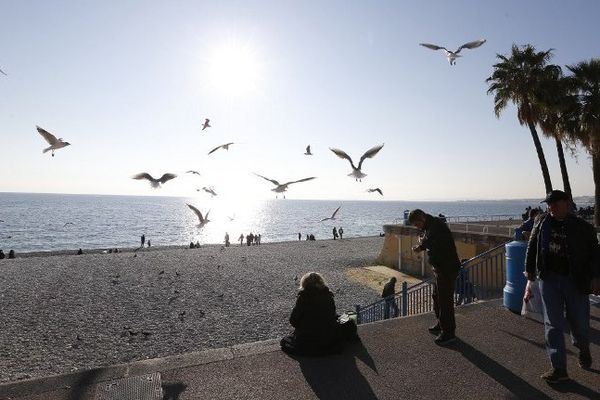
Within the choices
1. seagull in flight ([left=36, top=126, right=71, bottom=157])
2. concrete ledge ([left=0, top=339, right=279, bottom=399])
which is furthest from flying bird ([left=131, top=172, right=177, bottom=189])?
concrete ledge ([left=0, top=339, right=279, bottom=399])

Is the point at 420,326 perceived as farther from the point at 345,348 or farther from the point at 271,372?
the point at 271,372

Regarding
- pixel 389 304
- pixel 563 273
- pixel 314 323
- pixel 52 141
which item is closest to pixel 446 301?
pixel 563 273

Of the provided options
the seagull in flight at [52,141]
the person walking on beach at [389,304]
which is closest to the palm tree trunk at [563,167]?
the person walking on beach at [389,304]

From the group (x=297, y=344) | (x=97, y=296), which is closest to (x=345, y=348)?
→ (x=297, y=344)

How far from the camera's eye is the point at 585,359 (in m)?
4.45

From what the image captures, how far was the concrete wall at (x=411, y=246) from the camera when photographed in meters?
18.1

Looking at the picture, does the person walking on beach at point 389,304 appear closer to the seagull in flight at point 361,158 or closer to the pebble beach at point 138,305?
the seagull in flight at point 361,158

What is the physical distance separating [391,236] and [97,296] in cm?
1808

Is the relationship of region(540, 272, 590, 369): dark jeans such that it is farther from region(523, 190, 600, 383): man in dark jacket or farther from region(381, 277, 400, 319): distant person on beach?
region(381, 277, 400, 319): distant person on beach

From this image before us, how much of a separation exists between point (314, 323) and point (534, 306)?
144 inches

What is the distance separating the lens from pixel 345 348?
17.2 ft

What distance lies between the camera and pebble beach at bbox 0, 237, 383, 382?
13055 millimetres

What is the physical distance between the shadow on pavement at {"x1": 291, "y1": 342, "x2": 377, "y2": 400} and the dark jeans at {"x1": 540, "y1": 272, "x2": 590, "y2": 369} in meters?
1.94

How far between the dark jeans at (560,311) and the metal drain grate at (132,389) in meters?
4.17
